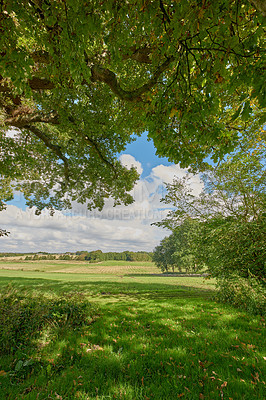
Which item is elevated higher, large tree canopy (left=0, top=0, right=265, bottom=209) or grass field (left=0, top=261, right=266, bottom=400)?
large tree canopy (left=0, top=0, right=265, bottom=209)

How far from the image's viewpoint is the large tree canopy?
3.39 m

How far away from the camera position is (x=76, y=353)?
3.91 meters

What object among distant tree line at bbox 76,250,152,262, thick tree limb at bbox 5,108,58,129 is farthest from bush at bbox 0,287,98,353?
distant tree line at bbox 76,250,152,262

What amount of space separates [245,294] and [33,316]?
8.55 metres

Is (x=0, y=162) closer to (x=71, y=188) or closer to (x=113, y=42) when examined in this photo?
(x=71, y=188)

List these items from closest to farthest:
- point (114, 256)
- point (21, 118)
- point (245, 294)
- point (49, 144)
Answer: point (245, 294)
point (21, 118)
point (49, 144)
point (114, 256)

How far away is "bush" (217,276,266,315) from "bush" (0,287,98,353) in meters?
6.49

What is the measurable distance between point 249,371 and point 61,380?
3.47 metres

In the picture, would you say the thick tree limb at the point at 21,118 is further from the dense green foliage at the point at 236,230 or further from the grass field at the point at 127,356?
the dense green foliage at the point at 236,230

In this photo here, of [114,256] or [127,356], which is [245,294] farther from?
[114,256]

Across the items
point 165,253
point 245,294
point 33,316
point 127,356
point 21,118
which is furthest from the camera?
point 165,253

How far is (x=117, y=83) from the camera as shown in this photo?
6512 millimetres

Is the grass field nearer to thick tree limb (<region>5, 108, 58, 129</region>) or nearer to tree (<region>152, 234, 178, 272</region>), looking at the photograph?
thick tree limb (<region>5, 108, 58, 129</region>)

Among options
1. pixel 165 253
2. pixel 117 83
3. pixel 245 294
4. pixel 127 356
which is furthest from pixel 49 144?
pixel 165 253
